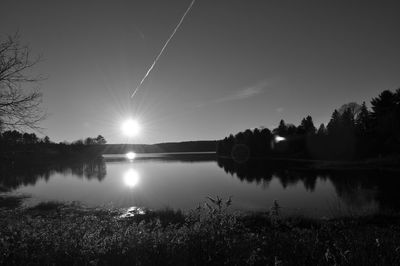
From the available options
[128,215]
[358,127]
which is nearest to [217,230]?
[128,215]

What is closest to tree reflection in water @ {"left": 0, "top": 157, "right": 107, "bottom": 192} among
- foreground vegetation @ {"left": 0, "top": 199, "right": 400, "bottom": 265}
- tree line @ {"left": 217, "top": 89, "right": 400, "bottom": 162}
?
foreground vegetation @ {"left": 0, "top": 199, "right": 400, "bottom": 265}

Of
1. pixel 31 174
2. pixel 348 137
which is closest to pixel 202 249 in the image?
pixel 31 174

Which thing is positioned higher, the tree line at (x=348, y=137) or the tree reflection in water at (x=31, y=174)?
the tree line at (x=348, y=137)

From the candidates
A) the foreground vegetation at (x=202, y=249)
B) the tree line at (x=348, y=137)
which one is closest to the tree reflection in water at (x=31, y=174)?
the foreground vegetation at (x=202, y=249)

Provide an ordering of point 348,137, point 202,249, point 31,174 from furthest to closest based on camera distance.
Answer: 1. point 348,137
2. point 31,174
3. point 202,249

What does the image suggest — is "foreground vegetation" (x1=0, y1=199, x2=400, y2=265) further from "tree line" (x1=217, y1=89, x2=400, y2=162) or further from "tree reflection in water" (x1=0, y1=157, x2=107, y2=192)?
"tree line" (x1=217, y1=89, x2=400, y2=162)

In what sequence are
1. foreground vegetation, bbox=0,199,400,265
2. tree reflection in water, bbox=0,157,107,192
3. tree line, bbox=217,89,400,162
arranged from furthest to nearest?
tree line, bbox=217,89,400,162 < tree reflection in water, bbox=0,157,107,192 < foreground vegetation, bbox=0,199,400,265

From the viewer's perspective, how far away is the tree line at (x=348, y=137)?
65.2 meters

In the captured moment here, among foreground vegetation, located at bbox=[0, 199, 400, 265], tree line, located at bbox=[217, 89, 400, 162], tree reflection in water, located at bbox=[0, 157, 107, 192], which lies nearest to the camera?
foreground vegetation, located at bbox=[0, 199, 400, 265]

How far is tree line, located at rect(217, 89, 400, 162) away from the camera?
65.2m

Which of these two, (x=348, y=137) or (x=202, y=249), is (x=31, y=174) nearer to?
(x=202, y=249)

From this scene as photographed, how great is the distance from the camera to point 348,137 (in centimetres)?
7150

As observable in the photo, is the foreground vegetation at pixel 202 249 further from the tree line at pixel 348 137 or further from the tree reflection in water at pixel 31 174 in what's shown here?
the tree line at pixel 348 137

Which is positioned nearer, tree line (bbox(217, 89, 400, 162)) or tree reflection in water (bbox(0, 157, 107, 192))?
tree reflection in water (bbox(0, 157, 107, 192))
